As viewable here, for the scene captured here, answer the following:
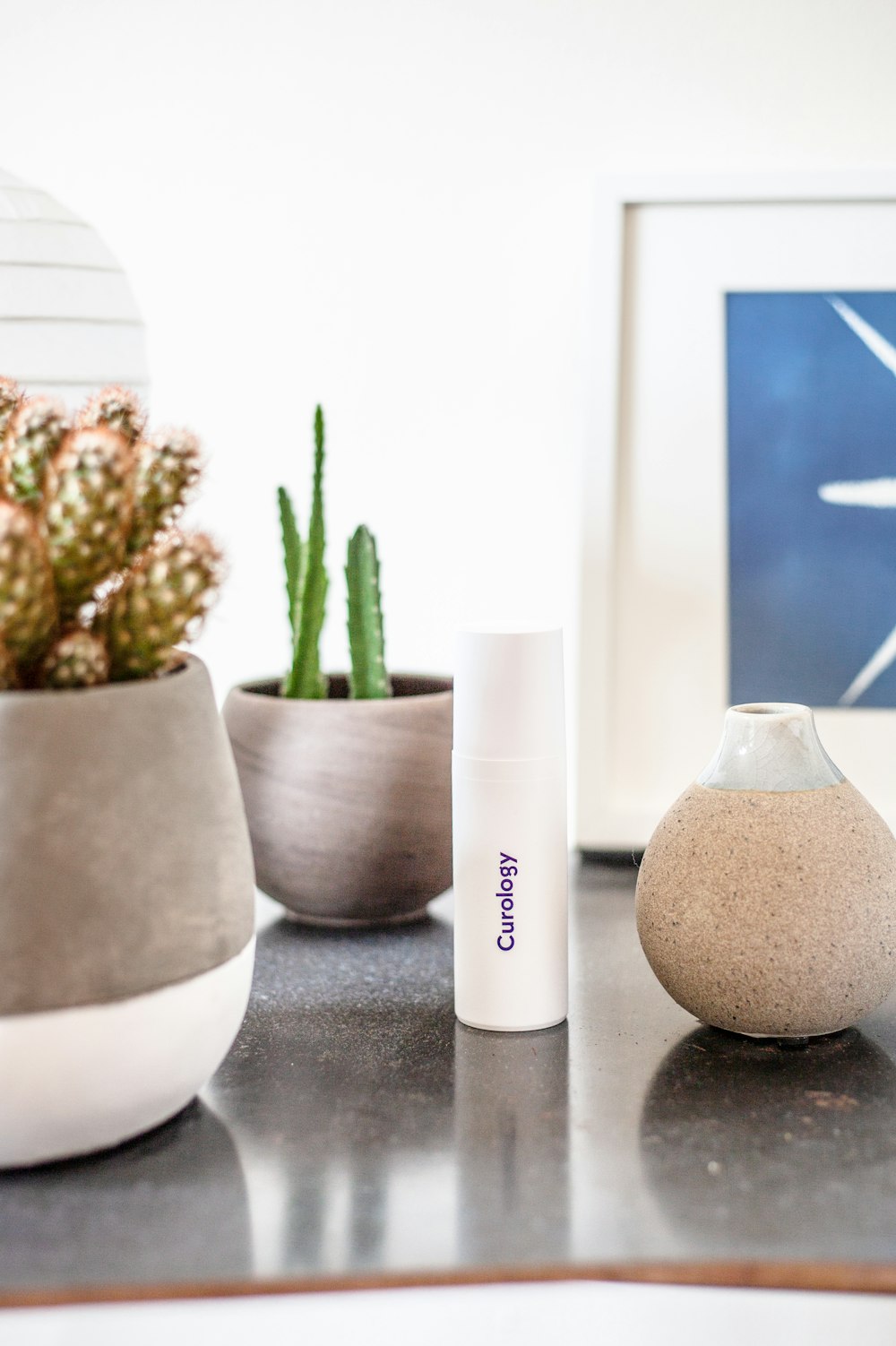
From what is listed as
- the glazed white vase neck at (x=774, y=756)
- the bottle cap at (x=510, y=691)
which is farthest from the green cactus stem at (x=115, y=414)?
the glazed white vase neck at (x=774, y=756)

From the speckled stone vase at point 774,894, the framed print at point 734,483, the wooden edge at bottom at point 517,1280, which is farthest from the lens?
the framed print at point 734,483

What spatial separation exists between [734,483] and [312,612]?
0.85 ft

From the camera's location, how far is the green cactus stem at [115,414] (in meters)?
0.45

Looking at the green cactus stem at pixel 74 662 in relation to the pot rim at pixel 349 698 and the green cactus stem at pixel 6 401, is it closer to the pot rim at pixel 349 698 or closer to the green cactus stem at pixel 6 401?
the green cactus stem at pixel 6 401

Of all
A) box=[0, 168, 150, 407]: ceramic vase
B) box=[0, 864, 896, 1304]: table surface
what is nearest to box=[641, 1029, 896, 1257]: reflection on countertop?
box=[0, 864, 896, 1304]: table surface

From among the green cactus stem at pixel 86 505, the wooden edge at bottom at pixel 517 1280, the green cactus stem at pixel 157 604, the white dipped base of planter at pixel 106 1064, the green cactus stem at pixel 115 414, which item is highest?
the green cactus stem at pixel 115 414

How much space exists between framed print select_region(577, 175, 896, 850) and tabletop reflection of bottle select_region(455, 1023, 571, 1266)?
0.25 meters

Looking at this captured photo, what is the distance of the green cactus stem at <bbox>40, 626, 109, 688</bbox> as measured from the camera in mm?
391

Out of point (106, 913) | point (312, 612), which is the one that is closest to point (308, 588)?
point (312, 612)

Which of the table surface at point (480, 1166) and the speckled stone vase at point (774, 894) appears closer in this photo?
the table surface at point (480, 1166)

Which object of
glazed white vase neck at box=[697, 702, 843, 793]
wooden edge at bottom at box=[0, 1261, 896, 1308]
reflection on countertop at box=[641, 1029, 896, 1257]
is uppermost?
glazed white vase neck at box=[697, 702, 843, 793]

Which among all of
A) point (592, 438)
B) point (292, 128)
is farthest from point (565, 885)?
point (292, 128)

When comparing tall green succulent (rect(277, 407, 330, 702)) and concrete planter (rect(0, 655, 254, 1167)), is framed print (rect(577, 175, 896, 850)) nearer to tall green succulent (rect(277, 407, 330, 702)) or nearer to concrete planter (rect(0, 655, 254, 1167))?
tall green succulent (rect(277, 407, 330, 702))

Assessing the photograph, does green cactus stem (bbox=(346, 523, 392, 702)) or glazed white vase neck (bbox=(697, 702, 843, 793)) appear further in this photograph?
green cactus stem (bbox=(346, 523, 392, 702))
